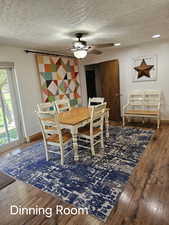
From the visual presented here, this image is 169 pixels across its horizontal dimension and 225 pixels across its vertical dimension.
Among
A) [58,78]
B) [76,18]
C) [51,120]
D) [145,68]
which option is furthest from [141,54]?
[51,120]

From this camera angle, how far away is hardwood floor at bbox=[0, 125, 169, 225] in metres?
1.50

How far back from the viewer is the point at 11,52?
11.0ft

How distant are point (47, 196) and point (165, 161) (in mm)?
1957

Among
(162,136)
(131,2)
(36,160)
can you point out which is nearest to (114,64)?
(162,136)

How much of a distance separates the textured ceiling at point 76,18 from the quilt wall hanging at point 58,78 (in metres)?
1.18

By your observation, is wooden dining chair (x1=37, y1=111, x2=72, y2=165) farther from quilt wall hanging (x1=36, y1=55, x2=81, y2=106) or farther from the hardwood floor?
quilt wall hanging (x1=36, y1=55, x2=81, y2=106)

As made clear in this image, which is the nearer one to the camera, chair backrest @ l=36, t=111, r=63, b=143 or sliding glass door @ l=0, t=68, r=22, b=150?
chair backrest @ l=36, t=111, r=63, b=143

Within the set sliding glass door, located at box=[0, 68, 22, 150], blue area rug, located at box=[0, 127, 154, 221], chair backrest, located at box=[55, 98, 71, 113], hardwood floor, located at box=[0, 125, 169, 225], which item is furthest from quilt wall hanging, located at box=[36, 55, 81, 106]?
hardwood floor, located at box=[0, 125, 169, 225]

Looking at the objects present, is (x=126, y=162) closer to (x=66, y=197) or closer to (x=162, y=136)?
(x=66, y=197)

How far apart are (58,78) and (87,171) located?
3.04m

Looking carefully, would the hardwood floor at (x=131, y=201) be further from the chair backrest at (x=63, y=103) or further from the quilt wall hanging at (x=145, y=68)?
the quilt wall hanging at (x=145, y=68)

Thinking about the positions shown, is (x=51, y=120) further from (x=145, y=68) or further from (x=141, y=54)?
(x=141, y=54)

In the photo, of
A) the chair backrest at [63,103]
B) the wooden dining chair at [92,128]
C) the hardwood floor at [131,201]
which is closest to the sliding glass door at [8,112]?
the chair backrest at [63,103]

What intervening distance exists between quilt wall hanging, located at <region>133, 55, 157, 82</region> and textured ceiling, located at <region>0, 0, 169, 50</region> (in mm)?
1300
